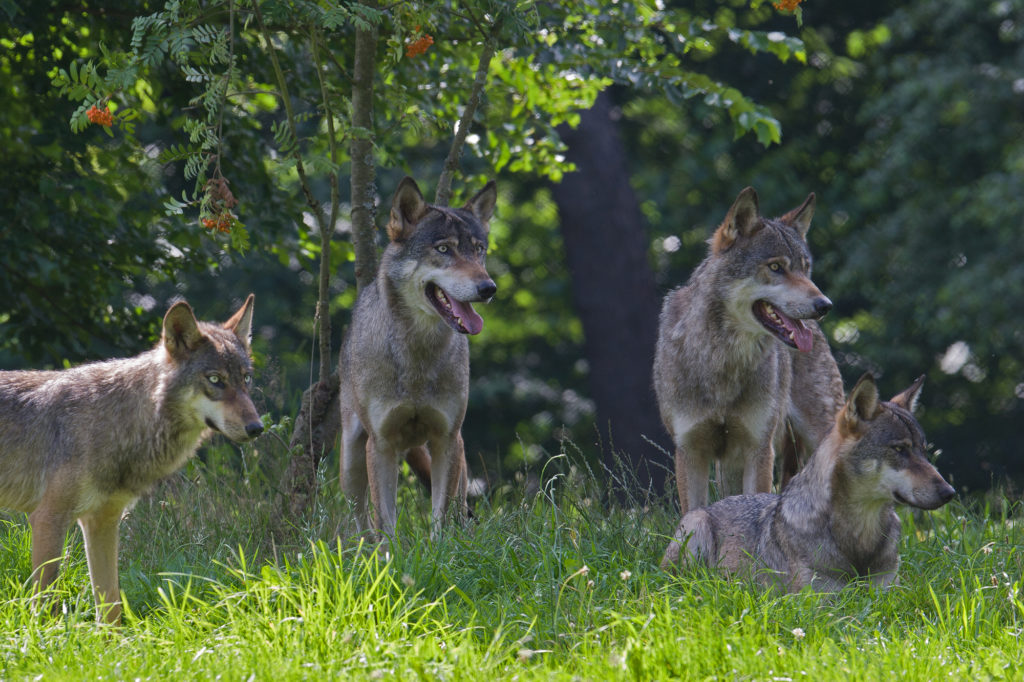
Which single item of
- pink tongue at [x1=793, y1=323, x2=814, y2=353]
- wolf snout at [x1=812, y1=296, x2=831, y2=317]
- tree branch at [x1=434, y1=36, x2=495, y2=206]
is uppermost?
tree branch at [x1=434, y1=36, x2=495, y2=206]

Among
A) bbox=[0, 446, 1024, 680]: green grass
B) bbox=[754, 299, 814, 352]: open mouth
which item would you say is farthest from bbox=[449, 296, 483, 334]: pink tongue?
bbox=[754, 299, 814, 352]: open mouth

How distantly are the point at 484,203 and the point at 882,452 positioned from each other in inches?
123

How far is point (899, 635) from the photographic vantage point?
5.25 m

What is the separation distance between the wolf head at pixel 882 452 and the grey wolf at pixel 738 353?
108cm

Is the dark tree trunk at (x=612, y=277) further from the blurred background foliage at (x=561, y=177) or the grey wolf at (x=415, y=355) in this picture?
the grey wolf at (x=415, y=355)

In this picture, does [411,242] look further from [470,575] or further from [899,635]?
[899,635]

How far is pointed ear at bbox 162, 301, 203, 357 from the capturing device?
5.88 metres

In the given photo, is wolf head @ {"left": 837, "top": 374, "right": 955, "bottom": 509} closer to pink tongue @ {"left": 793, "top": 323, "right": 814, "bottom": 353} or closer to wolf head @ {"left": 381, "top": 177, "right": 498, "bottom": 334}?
pink tongue @ {"left": 793, "top": 323, "right": 814, "bottom": 353}

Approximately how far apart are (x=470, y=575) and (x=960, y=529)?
3.45 m

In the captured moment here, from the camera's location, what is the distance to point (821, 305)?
687 centimetres

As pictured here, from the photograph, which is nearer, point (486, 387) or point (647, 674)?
point (647, 674)

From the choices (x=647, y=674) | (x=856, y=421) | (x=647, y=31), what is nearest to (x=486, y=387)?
(x=647, y=31)

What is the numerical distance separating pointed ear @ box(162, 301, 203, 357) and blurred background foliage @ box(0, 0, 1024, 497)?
134cm

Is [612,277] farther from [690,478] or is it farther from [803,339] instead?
[803,339]
